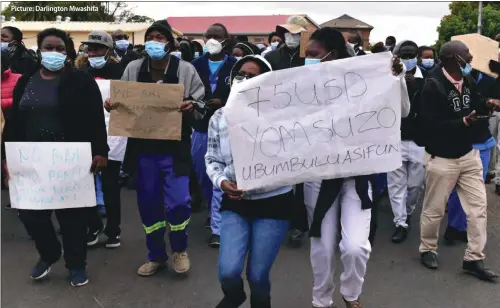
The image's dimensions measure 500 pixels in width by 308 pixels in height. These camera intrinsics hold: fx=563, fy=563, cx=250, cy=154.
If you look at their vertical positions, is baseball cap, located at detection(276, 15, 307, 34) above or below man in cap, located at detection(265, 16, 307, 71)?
above

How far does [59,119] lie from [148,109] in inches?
27.5

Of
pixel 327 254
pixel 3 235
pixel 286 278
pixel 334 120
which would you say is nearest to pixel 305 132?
pixel 334 120

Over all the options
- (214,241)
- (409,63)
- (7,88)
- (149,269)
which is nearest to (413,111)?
(409,63)

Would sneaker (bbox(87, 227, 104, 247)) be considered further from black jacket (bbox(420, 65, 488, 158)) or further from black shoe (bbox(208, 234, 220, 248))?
black jacket (bbox(420, 65, 488, 158))

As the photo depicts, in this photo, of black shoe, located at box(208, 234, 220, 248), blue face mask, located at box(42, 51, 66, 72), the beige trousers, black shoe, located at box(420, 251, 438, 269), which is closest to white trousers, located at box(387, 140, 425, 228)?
black shoe, located at box(420, 251, 438, 269)

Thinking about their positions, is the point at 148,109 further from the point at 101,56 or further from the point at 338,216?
the point at 338,216

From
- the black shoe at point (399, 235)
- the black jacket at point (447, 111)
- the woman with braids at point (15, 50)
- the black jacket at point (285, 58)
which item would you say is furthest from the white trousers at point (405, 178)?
the woman with braids at point (15, 50)

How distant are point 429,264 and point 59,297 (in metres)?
3.21

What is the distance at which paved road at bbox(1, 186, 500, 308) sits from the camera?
439 centimetres

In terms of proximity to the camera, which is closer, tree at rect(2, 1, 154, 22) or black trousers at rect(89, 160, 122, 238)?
black trousers at rect(89, 160, 122, 238)

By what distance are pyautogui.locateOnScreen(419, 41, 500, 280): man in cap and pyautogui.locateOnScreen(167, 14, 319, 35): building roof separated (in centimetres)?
5542

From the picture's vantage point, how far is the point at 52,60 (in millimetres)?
4387

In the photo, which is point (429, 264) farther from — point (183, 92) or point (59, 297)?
point (59, 297)

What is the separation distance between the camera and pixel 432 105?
191 inches
